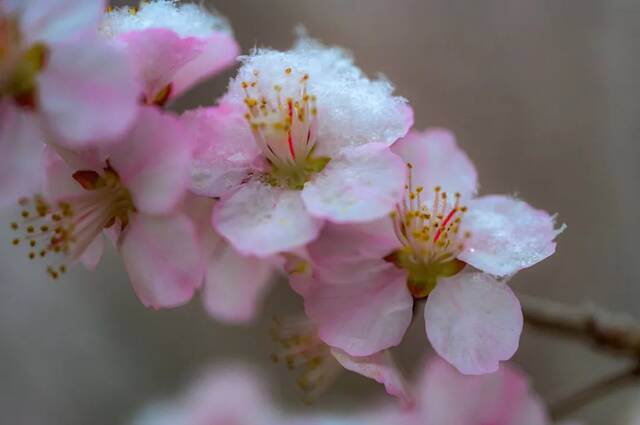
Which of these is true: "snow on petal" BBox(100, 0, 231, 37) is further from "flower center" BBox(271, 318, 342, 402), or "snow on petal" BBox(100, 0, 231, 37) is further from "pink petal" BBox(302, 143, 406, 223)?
"flower center" BBox(271, 318, 342, 402)

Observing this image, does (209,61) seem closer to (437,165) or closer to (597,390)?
(437,165)

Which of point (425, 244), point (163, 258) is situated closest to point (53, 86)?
point (163, 258)

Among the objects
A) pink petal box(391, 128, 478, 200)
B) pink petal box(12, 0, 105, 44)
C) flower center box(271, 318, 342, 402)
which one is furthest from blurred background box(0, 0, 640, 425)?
pink petal box(12, 0, 105, 44)

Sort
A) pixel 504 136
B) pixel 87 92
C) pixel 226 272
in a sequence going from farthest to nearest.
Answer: pixel 504 136 → pixel 226 272 → pixel 87 92

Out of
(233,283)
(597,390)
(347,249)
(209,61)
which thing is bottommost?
(597,390)

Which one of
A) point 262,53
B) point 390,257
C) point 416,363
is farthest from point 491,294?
point 416,363

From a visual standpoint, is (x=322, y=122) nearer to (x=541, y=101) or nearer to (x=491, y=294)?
(x=491, y=294)

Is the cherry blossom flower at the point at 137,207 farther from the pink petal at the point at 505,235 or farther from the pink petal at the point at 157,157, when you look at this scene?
the pink petal at the point at 505,235
